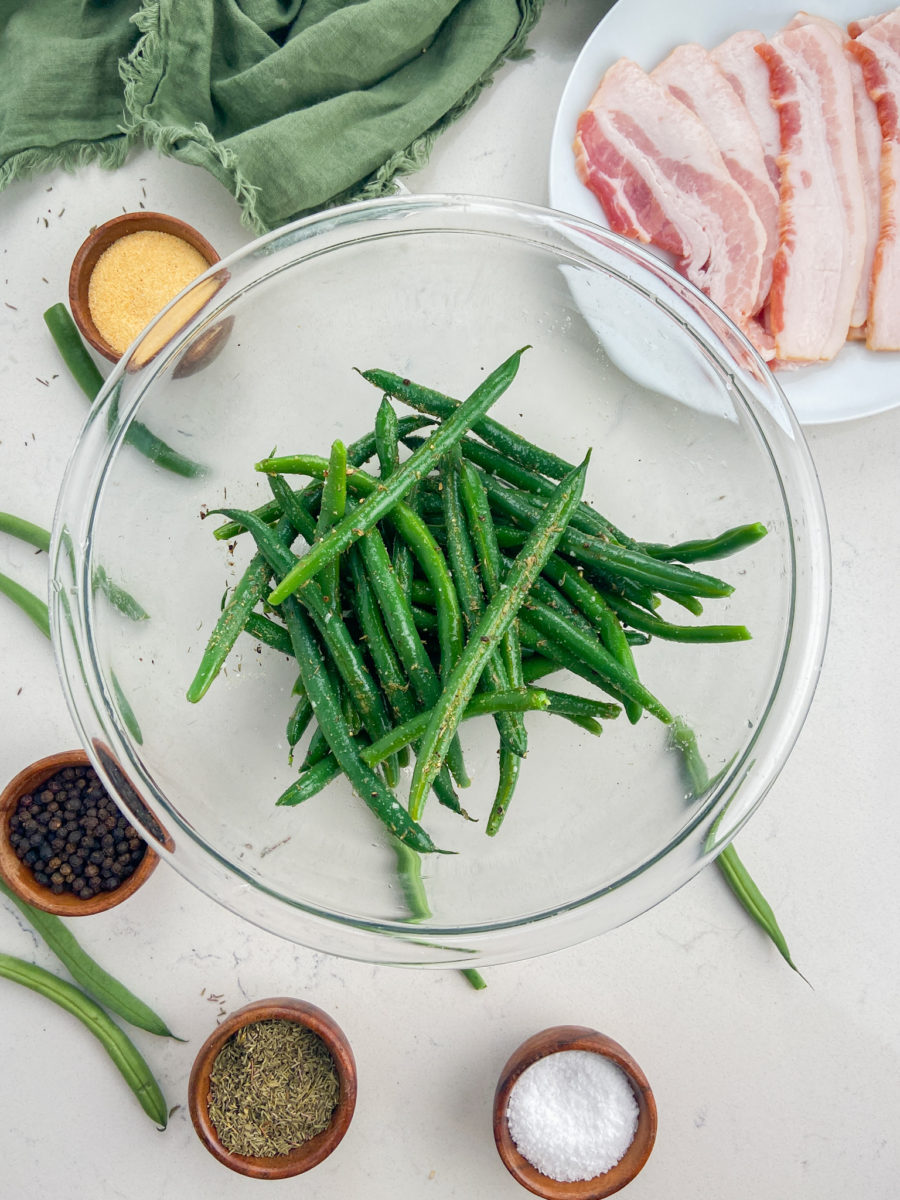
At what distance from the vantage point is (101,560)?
1828 mm

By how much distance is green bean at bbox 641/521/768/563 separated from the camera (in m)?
1.54

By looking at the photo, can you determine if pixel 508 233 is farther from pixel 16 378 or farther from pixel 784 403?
pixel 16 378

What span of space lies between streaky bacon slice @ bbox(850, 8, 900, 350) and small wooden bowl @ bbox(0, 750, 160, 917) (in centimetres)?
198

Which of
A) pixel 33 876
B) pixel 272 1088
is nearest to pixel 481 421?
pixel 33 876

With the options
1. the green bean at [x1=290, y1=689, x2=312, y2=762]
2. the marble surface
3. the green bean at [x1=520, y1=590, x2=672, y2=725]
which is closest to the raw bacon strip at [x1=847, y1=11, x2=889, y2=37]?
the marble surface

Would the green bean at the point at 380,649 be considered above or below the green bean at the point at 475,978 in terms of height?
above

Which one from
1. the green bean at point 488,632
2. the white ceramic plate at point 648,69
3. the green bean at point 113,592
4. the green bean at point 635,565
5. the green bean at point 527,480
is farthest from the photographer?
the white ceramic plate at point 648,69

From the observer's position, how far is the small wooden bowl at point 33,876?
1.96m

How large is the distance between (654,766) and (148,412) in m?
1.25

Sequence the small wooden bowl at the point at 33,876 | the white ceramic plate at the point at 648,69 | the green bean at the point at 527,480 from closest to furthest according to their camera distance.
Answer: the green bean at the point at 527,480 < the small wooden bowl at the point at 33,876 < the white ceramic plate at the point at 648,69

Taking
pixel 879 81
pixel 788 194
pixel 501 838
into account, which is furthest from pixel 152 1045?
pixel 879 81

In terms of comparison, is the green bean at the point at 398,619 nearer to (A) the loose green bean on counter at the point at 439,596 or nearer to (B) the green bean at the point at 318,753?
(A) the loose green bean on counter at the point at 439,596

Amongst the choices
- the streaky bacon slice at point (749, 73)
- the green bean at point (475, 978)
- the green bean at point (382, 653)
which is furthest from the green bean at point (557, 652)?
the streaky bacon slice at point (749, 73)

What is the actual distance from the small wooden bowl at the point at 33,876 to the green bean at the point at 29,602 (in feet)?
1.04
